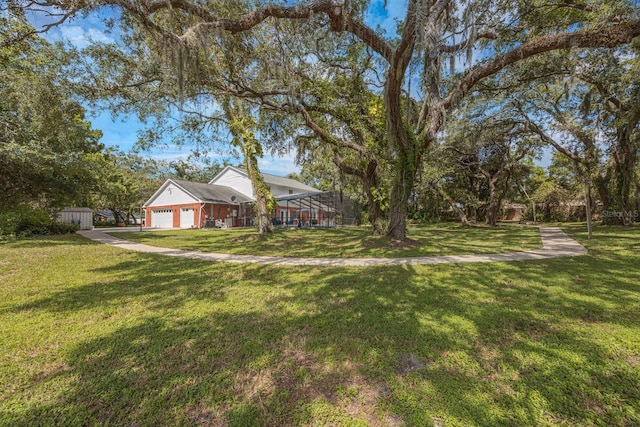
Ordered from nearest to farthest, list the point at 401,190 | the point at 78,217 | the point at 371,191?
1. the point at 401,190
2. the point at 371,191
3. the point at 78,217

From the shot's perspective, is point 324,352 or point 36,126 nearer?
point 324,352

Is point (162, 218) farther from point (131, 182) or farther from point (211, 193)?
point (131, 182)

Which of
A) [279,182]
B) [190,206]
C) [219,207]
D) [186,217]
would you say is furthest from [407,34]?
[279,182]

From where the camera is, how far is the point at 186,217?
2312 cm

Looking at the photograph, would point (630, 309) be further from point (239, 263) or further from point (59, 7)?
point (59, 7)

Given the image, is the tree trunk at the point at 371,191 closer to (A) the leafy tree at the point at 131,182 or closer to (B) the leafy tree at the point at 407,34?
(B) the leafy tree at the point at 407,34

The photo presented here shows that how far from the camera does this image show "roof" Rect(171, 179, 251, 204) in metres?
22.7

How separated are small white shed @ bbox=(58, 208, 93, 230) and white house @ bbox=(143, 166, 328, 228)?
5.67 meters

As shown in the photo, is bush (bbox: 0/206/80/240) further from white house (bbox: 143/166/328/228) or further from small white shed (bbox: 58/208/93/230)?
white house (bbox: 143/166/328/228)

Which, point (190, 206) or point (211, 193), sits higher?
point (211, 193)

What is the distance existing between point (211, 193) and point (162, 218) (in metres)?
5.41

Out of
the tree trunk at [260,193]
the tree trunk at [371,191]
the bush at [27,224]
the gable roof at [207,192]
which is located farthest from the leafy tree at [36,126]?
the tree trunk at [371,191]

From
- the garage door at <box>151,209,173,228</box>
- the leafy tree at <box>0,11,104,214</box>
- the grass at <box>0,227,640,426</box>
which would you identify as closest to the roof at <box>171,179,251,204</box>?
the garage door at <box>151,209,173,228</box>

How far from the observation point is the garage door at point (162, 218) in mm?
24413
